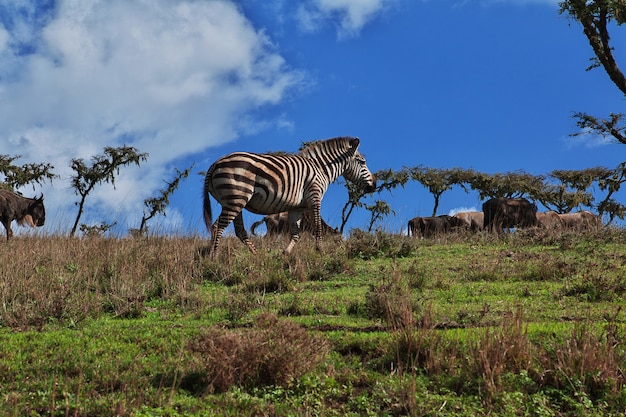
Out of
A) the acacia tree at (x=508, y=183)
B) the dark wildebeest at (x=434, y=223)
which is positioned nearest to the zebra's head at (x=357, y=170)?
the dark wildebeest at (x=434, y=223)

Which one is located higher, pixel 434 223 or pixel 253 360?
pixel 434 223

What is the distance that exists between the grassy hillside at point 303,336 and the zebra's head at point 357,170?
4.47 meters

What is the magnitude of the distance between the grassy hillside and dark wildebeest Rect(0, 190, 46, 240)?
1007 centimetres

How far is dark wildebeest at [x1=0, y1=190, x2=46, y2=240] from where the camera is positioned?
2219 centimetres

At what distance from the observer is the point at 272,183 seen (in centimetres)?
1427

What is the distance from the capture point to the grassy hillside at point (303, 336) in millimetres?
5473

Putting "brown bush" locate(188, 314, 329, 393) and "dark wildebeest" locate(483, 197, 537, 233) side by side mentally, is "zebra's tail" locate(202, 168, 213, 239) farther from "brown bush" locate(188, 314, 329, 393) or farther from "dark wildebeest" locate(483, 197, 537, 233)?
"dark wildebeest" locate(483, 197, 537, 233)

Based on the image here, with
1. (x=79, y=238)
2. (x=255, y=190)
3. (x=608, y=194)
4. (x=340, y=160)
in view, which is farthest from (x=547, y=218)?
(x=79, y=238)

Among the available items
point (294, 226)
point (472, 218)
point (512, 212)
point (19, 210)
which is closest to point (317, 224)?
point (294, 226)

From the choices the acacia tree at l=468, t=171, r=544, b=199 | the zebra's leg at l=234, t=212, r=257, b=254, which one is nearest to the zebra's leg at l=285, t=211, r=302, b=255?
the zebra's leg at l=234, t=212, r=257, b=254

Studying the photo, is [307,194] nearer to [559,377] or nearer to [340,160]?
[340,160]

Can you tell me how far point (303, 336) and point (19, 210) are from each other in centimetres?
2037

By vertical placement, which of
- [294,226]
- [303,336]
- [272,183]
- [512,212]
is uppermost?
[512,212]

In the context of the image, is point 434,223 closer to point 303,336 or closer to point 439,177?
point 439,177
